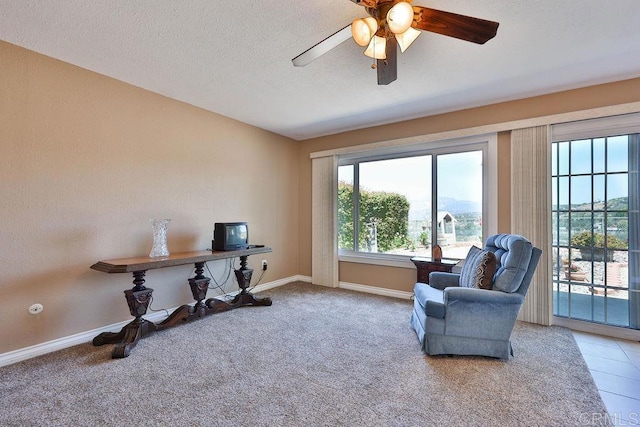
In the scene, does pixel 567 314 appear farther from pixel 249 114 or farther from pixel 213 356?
pixel 249 114

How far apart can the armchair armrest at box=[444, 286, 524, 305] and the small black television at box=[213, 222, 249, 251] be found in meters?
2.34

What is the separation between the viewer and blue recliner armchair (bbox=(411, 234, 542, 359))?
86.7 inches

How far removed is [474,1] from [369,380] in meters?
2.56

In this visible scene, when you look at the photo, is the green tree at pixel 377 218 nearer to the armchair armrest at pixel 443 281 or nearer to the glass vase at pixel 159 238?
the armchair armrest at pixel 443 281

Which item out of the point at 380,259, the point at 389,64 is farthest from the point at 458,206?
the point at 389,64

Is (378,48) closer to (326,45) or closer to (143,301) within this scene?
(326,45)

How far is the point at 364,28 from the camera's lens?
5.31ft

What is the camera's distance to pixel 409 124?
3916mm

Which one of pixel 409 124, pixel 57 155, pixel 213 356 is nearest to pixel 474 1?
pixel 409 124

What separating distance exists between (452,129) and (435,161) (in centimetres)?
45

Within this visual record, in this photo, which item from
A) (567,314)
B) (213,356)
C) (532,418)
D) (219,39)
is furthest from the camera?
(567,314)
